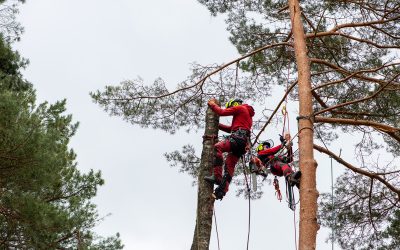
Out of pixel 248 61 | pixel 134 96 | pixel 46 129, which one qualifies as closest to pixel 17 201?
pixel 46 129

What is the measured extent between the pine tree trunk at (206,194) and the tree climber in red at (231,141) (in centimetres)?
9

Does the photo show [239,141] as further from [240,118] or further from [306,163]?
[306,163]

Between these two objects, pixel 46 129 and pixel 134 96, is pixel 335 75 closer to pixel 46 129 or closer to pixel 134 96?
Result: pixel 134 96

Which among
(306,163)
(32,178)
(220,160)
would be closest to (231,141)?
(220,160)

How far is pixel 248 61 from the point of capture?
33.4 ft

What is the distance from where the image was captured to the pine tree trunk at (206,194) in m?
6.37

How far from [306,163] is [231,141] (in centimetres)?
105

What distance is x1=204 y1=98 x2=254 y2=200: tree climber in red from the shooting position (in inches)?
272

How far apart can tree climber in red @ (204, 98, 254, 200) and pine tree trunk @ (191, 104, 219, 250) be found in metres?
0.09

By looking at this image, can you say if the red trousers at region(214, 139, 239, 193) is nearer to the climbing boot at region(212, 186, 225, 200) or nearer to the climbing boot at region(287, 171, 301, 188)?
the climbing boot at region(212, 186, 225, 200)

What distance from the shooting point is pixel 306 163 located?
21.6ft

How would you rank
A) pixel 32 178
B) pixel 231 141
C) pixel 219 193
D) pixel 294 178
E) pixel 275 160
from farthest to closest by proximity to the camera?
pixel 32 178, pixel 275 160, pixel 231 141, pixel 219 193, pixel 294 178

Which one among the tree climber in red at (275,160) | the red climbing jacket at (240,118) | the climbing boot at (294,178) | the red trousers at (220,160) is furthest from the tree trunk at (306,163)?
the red trousers at (220,160)

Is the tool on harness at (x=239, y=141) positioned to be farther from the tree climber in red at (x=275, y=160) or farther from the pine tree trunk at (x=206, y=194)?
the pine tree trunk at (x=206, y=194)
